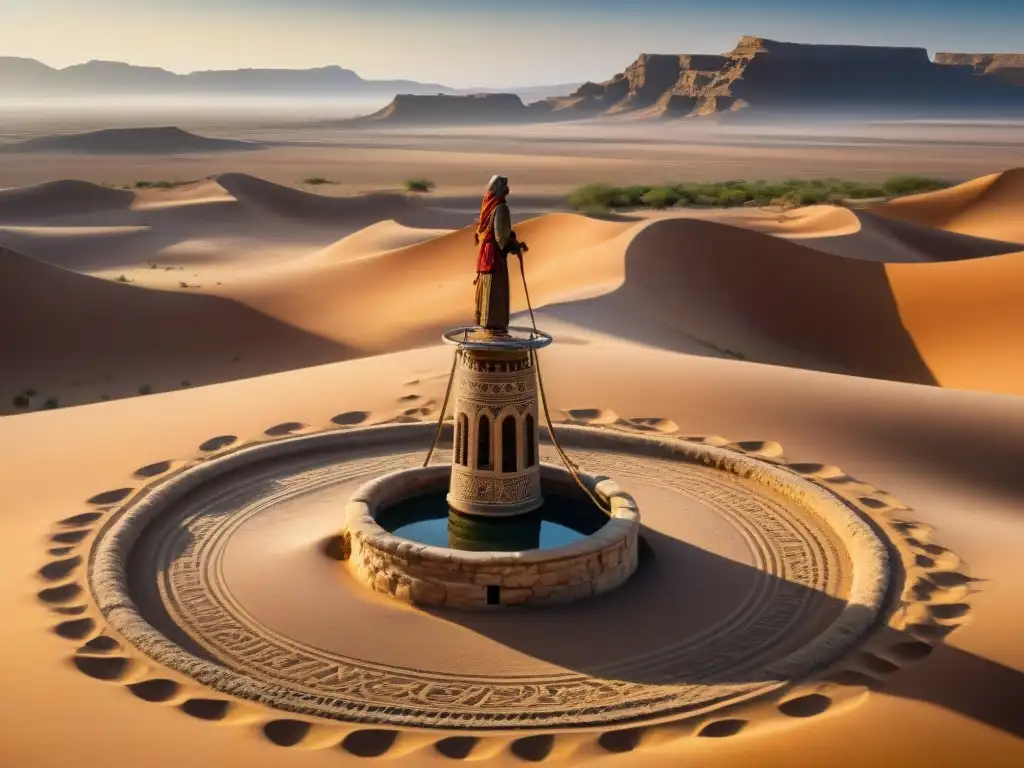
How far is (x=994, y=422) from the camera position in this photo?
12.7m

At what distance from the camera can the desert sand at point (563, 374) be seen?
6547mm

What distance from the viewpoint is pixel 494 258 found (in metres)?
9.66

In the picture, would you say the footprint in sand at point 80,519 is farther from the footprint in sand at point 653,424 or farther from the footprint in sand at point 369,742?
the footprint in sand at point 653,424

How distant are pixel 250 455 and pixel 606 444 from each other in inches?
162

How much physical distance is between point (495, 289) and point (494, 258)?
11.2 inches

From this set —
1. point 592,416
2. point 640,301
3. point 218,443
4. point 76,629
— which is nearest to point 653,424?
point 592,416

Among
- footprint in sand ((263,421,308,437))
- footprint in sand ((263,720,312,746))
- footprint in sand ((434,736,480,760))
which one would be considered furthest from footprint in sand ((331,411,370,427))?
footprint in sand ((434,736,480,760))

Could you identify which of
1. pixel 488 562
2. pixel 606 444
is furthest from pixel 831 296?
pixel 488 562

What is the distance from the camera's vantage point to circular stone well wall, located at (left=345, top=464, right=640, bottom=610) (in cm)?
846

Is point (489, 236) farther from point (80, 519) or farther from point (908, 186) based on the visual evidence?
point (908, 186)

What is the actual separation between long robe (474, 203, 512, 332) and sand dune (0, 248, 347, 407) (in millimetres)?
13335

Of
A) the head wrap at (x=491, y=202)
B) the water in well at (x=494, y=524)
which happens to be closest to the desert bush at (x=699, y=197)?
the water in well at (x=494, y=524)

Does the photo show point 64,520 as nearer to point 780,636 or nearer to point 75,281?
point 780,636

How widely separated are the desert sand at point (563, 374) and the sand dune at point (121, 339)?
7 cm
